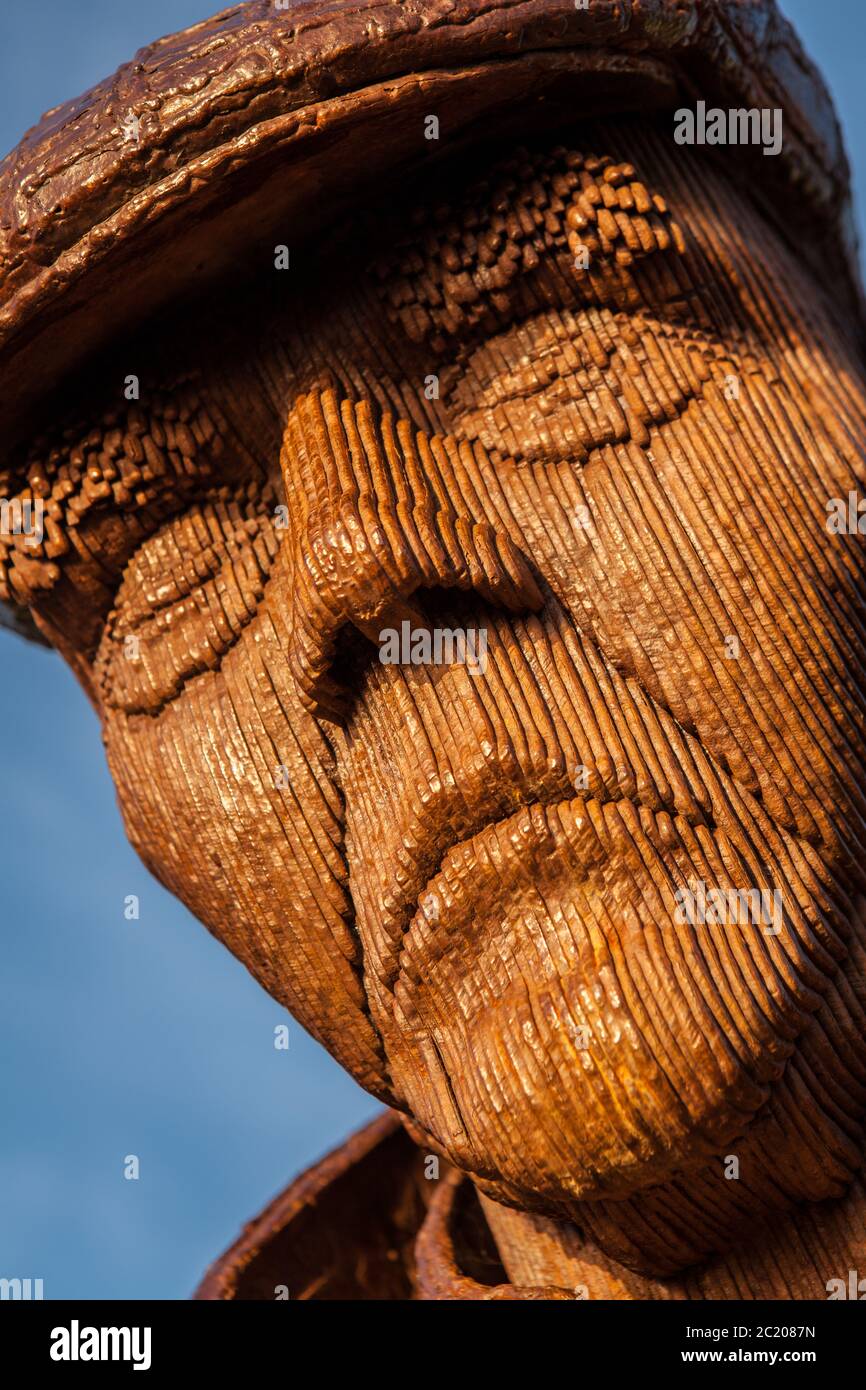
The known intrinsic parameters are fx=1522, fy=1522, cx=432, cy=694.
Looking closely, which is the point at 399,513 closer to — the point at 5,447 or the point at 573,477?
the point at 573,477

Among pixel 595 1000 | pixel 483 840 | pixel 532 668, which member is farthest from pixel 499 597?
pixel 595 1000

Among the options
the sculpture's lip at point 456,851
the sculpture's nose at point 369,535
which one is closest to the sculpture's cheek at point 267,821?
the sculpture's nose at point 369,535

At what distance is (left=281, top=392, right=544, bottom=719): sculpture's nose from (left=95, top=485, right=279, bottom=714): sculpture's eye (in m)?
0.22

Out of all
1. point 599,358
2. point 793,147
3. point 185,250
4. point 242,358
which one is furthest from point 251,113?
point 793,147

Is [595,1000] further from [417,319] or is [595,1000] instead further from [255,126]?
[255,126]

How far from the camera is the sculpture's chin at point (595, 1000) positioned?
2.77 m

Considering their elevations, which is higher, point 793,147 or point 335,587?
point 793,147

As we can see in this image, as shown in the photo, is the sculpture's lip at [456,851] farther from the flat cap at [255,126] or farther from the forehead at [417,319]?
the flat cap at [255,126]

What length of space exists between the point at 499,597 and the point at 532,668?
16 centimetres

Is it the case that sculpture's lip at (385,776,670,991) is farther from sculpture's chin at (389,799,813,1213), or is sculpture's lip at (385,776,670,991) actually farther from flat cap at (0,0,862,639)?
flat cap at (0,0,862,639)

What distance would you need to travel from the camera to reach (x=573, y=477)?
3227mm

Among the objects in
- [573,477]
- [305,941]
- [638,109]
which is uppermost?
[638,109]
